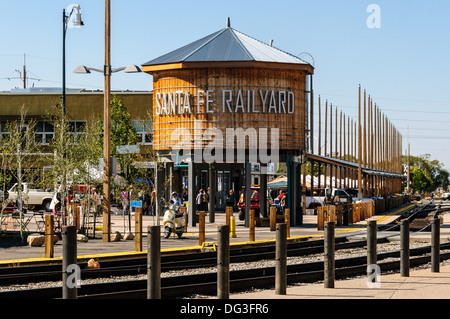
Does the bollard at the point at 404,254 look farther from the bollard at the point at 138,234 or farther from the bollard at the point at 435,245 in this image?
the bollard at the point at 138,234

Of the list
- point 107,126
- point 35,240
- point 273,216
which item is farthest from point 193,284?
point 273,216

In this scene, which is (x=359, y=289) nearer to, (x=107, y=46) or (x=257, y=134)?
(x=107, y=46)

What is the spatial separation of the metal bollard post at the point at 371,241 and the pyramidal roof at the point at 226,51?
20.2 meters

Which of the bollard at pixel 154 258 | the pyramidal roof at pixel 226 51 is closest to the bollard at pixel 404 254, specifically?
the bollard at pixel 154 258

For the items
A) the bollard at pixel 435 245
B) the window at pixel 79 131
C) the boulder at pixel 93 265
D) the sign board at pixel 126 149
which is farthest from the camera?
the sign board at pixel 126 149

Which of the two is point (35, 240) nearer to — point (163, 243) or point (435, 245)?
point (163, 243)

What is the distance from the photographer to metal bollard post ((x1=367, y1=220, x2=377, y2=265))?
16016 mm

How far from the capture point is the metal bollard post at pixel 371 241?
631 inches

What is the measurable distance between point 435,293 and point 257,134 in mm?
22505

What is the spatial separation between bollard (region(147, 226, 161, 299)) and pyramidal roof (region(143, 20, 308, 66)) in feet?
80.8

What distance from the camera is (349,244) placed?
2605 cm

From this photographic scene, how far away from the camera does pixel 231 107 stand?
36.0m

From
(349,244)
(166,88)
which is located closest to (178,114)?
(166,88)

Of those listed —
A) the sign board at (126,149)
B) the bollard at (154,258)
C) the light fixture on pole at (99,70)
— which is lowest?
the bollard at (154,258)
